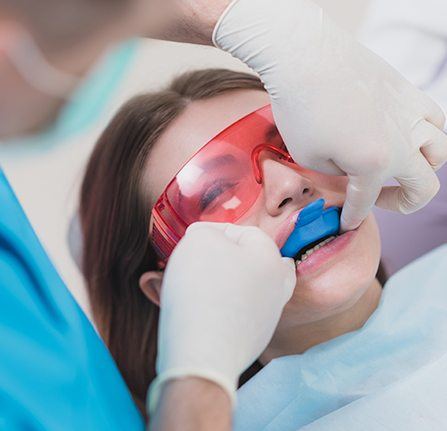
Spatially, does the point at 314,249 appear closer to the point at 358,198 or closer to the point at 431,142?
the point at 358,198

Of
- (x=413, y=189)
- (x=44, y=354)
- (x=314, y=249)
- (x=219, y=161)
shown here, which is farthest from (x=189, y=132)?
(x=44, y=354)

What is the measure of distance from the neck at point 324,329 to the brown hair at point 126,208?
30 centimetres

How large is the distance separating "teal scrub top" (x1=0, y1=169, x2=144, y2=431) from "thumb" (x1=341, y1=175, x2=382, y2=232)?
466mm

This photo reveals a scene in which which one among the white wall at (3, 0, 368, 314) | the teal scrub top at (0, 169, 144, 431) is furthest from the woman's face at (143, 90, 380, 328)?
the white wall at (3, 0, 368, 314)

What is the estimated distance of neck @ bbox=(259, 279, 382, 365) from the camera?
140cm

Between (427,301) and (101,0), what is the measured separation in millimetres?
1060

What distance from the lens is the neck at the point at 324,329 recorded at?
1.40 meters

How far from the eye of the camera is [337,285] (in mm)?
1224

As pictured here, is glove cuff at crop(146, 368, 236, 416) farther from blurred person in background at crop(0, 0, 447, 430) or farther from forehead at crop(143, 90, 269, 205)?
forehead at crop(143, 90, 269, 205)

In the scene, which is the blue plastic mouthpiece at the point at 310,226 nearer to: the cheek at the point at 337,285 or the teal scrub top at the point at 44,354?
the cheek at the point at 337,285

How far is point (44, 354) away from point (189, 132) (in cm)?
58

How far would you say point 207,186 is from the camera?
1.23 meters

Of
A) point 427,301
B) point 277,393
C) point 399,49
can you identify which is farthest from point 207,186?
point 399,49

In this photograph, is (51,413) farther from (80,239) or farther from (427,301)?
(427,301)
